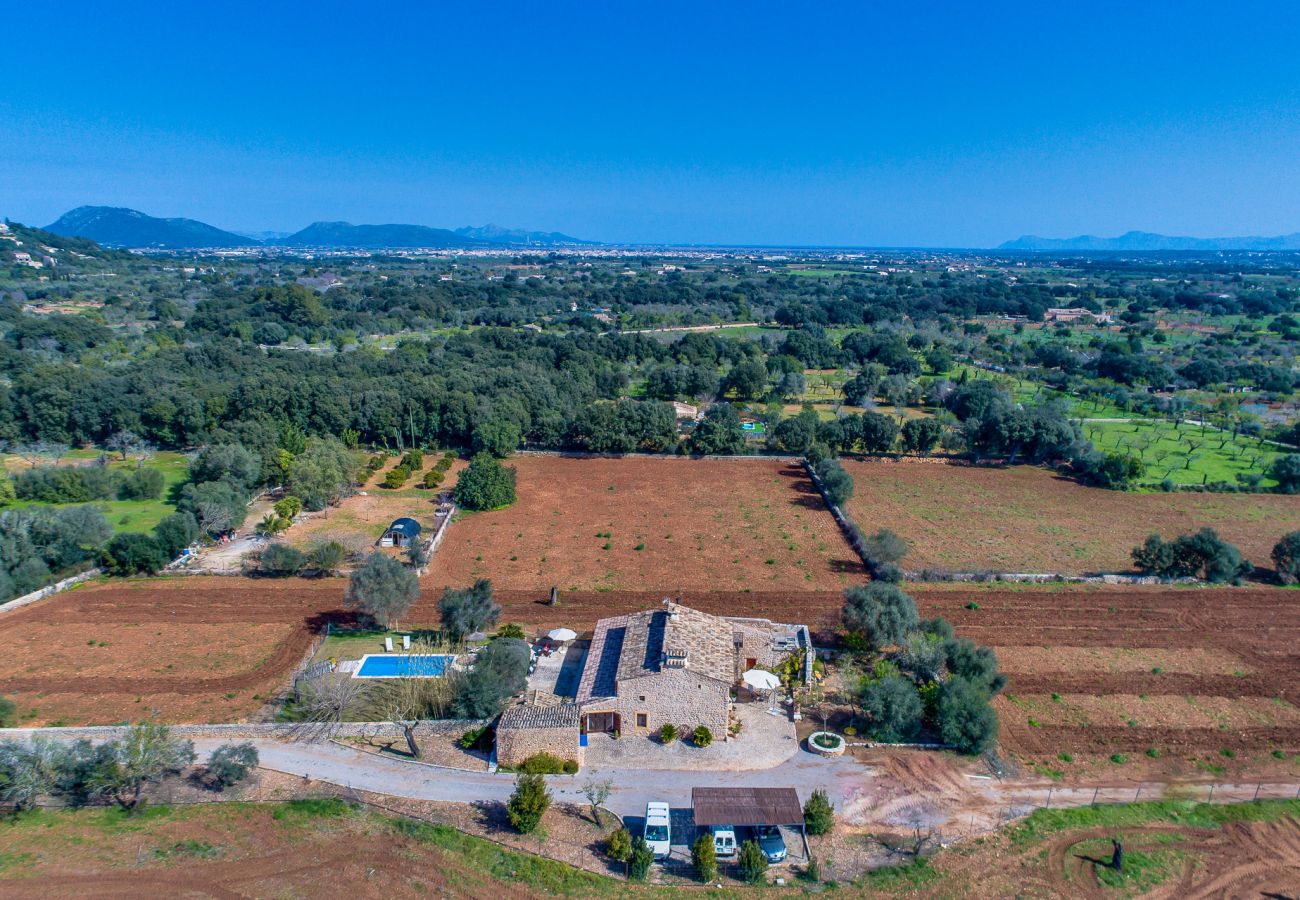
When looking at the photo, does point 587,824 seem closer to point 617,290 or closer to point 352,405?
point 352,405

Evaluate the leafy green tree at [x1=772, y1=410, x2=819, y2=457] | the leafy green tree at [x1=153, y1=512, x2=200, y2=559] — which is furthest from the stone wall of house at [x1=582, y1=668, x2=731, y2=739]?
the leafy green tree at [x1=772, y1=410, x2=819, y2=457]

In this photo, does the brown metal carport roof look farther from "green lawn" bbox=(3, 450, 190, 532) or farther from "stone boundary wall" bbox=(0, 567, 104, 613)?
"green lawn" bbox=(3, 450, 190, 532)

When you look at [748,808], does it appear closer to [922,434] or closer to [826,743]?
[826,743]

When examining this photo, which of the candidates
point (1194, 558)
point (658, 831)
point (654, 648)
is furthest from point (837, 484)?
point (658, 831)

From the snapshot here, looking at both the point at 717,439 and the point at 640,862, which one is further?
the point at 717,439

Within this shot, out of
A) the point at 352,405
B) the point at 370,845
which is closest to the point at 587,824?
the point at 370,845

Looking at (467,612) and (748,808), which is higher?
(467,612)

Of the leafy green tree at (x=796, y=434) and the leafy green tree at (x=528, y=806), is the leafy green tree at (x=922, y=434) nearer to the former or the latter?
the leafy green tree at (x=796, y=434)

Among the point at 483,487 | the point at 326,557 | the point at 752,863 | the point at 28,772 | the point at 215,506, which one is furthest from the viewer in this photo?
the point at 483,487
